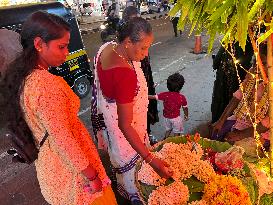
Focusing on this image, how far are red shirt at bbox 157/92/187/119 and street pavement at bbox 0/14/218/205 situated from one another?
883 millimetres

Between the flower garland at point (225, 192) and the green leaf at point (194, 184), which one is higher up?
the flower garland at point (225, 192)

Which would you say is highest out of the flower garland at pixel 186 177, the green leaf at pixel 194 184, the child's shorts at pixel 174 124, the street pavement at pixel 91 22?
the flower garland at pixel 186 177

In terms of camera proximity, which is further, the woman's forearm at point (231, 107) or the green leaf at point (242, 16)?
the woman's forearm at point (231, 107)

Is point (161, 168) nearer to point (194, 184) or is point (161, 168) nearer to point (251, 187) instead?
point (194, 184)

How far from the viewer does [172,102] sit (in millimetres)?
4625

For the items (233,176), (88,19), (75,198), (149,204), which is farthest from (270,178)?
(88,19)

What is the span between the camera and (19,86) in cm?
207

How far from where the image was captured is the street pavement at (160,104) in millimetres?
4344

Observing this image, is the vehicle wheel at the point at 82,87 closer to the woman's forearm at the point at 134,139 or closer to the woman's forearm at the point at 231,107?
the woman's forearm at the point at 231,107

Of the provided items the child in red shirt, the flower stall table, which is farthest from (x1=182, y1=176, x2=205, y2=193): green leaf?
the child in red shirt

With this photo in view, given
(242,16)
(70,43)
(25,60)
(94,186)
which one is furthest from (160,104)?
(242,16)

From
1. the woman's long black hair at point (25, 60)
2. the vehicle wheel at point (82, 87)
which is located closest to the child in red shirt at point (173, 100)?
the woman's long black hair at point (25, 60)

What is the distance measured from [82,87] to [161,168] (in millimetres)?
5481

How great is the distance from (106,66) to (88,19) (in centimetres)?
1990
